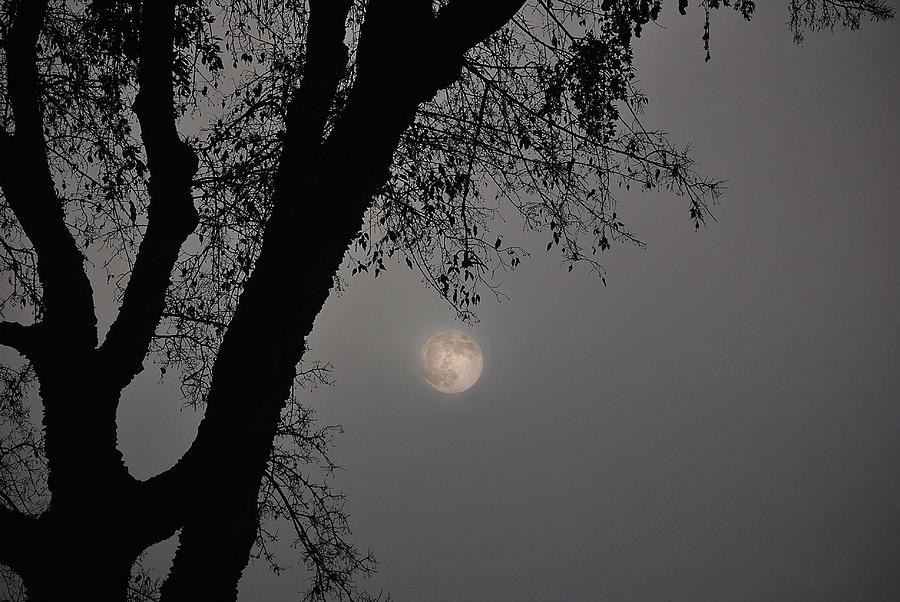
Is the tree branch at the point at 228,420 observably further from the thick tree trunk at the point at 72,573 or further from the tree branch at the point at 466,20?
the tree branch at the point at 466,20

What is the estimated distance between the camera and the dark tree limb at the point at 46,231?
3699 mm

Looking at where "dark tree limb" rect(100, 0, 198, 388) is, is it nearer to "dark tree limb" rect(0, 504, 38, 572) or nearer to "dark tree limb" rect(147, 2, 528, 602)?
"dark tree limb" rect(0, 504, 38, 572)

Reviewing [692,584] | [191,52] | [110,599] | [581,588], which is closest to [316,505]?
[110,599]

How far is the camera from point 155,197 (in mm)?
3898

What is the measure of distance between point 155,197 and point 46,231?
0.63 m

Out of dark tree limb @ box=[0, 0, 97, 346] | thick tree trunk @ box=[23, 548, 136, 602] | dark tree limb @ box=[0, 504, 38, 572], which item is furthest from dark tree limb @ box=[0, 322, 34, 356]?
thick tree trunk @ box=[23, 548, 136, 602]

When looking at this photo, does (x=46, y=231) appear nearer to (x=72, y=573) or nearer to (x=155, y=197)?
(x=155, y=197)

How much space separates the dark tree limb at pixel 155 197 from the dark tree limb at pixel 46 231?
0.19 meters

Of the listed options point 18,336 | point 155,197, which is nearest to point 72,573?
point 18,336

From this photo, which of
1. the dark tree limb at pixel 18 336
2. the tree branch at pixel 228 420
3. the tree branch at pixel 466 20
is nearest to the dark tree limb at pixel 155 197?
the dark tree limb at pixel 18 336

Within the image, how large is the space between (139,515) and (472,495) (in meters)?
164

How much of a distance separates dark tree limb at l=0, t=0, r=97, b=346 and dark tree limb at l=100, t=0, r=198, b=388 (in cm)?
19

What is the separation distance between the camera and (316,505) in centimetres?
658

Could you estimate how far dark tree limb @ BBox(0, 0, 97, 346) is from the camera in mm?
3699
